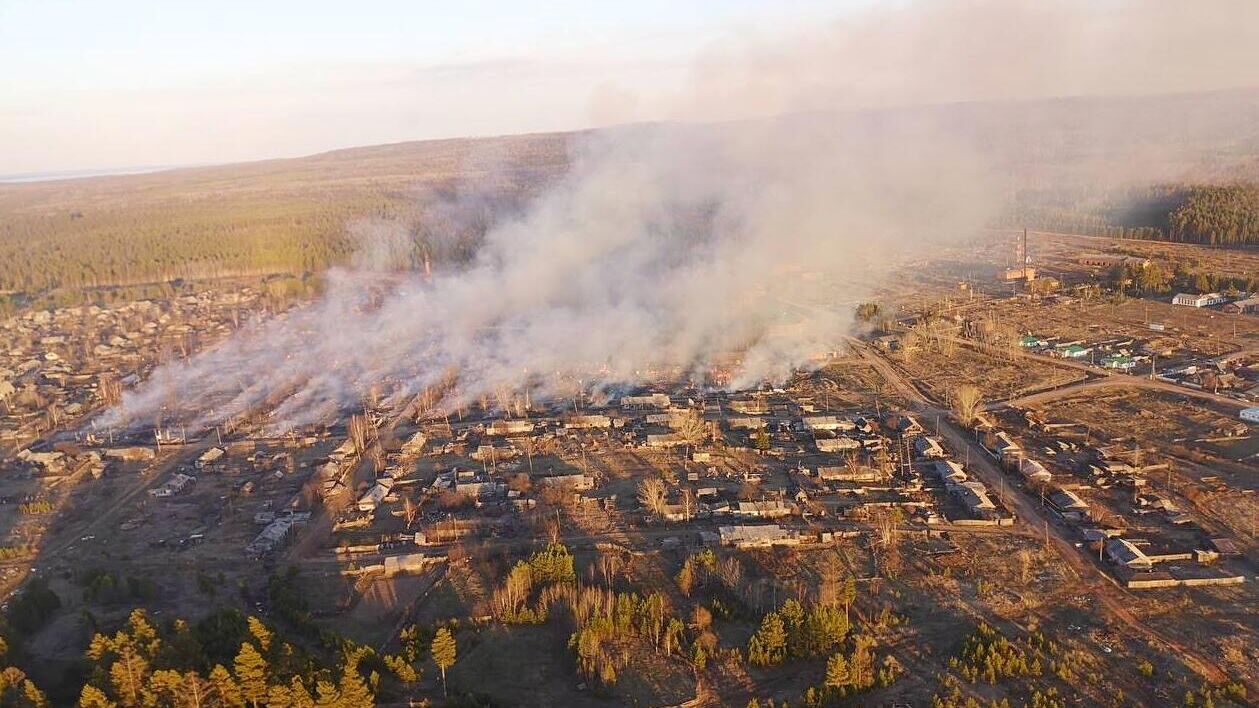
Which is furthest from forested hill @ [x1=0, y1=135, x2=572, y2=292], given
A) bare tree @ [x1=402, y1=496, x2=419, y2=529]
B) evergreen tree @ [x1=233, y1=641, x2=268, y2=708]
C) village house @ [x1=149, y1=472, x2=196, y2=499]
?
evergreen tree @ [x1=233, y1=641, x2=268, y2=708]

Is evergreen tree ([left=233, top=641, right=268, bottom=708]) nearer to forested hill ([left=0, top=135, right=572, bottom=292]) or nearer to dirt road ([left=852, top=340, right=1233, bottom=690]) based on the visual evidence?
dirt road ([left=852, top=340, right=1233, bottom=690])

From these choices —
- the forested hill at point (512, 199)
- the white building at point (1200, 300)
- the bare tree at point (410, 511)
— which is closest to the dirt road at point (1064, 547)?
the bare tree at point (410, 511)

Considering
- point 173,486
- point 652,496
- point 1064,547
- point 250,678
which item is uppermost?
point 250,678

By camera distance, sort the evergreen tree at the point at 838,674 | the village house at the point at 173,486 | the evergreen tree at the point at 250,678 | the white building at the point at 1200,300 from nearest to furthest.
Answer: the evergreen tree at the point at 250,678, the evergreen tree at the point at 838,674, the village house at the point at 173,486, the white building at the point at 1200,300

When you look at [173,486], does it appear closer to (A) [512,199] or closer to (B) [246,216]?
(A) [512,199]

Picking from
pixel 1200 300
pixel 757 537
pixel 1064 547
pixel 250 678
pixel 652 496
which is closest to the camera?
pixel 250 678

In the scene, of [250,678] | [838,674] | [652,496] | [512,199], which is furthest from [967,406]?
[512,199]

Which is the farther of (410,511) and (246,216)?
(246,216)

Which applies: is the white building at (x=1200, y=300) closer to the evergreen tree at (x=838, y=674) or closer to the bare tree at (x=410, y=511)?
the evergreen tree at (x=838, y=674)
